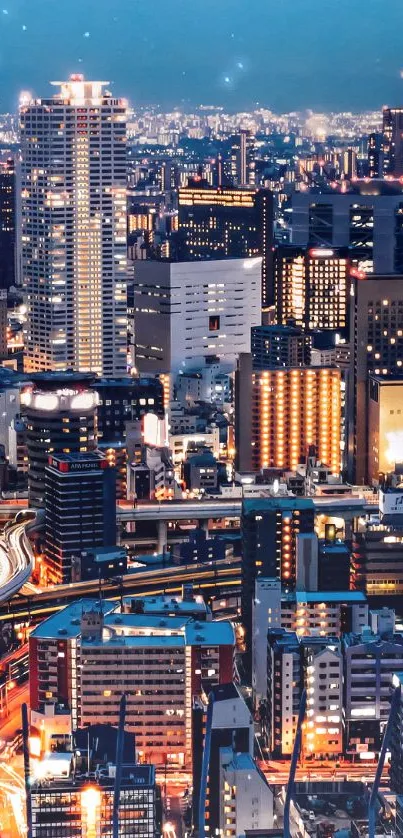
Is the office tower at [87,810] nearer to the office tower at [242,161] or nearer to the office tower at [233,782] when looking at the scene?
the office tower at [233,782]

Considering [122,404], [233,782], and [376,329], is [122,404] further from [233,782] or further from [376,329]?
[233,782]

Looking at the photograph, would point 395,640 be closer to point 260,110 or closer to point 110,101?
point 260,110

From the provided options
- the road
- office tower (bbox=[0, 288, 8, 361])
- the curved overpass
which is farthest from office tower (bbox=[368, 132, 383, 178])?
the road

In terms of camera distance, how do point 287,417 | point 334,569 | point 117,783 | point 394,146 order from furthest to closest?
point 394,146 → point 287,417 → point 334,569 → point 117,783

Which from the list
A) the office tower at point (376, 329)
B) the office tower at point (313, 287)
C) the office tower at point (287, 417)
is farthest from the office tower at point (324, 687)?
the office tower at point (313, 287)

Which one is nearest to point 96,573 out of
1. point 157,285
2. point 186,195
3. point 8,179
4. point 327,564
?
point 327,564

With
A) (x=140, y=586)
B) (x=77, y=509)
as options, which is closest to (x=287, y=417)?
(x=77, y=509)

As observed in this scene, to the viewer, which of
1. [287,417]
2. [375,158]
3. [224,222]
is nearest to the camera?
[287,417]

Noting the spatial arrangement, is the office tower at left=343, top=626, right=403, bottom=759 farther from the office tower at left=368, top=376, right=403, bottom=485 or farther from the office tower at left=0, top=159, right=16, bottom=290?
the office tower at left=0, top=159, right=16, bottom=290
